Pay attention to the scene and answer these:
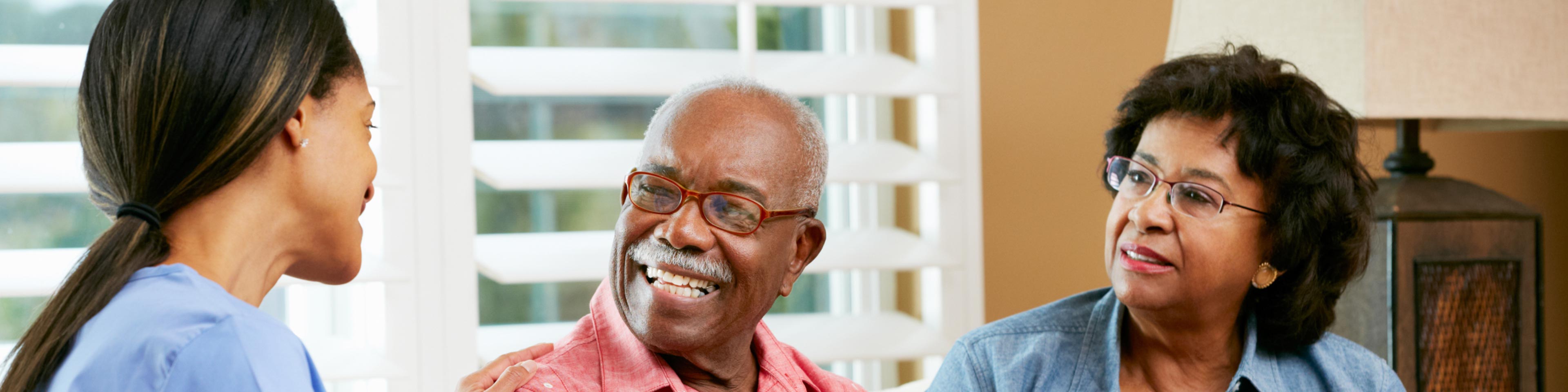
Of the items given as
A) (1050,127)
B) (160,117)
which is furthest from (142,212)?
(1050,127)

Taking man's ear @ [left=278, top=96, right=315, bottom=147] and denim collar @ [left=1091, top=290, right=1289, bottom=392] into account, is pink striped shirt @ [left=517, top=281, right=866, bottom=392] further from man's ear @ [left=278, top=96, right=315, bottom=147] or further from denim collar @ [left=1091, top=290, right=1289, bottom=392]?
denim collar @ [left=1091, top=290, right=1289, bottom=392]

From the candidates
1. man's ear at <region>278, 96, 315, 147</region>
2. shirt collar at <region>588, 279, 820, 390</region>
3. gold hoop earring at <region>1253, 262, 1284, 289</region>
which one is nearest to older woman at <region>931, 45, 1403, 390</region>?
gold hoop earring at <region>1253, 262, 1284, 289</region>

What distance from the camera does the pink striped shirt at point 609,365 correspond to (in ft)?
4.14

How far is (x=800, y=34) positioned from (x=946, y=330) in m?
0.64

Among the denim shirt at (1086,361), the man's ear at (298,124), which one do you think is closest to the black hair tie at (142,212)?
the man's ear at (298,124)

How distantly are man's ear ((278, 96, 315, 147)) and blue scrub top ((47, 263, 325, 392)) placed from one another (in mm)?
134

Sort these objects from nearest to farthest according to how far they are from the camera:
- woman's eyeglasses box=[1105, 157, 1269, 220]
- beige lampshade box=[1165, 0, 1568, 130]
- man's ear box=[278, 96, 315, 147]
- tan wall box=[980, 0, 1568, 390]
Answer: man's ear box=[278, 96, 315, 147], woman's eyeglasses box=[1105, 157, 1269, 220], beige lampshade box=[1165, 0, 1568, 130], tan wall box=[980, 0, 1568, 390]

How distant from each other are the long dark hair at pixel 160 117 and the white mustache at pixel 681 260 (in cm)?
40

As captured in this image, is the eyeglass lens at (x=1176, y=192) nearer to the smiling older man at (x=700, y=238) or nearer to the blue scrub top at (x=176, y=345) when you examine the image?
the smiling older man at (x=700, y=238)

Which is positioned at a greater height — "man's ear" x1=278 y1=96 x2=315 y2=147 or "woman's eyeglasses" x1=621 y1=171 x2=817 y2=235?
"man's ear" x1=278 y1=96 x2=315 y2=147

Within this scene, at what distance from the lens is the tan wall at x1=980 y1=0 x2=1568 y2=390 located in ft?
7.27

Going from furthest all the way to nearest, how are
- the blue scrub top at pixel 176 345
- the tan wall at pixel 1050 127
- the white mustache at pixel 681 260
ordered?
the tan wall at pixel 1050 127
the white mustache at pixel 681 260
the blue scrub top at pixel 176 345

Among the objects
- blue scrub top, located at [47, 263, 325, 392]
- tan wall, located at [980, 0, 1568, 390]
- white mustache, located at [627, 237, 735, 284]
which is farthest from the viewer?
tan wall, located at [980, 0, 1568, 390]

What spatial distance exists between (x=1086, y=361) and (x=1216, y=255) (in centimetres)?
24
